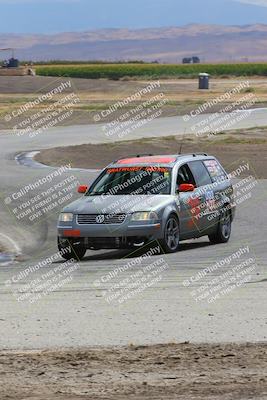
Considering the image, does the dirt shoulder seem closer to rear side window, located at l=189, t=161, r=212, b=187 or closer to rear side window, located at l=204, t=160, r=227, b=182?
rear side window, located at l=204, t=160, r=227, b=182

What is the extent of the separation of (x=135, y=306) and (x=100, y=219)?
18.1 feet

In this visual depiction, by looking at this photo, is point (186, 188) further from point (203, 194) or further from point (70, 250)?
point (70, 250)

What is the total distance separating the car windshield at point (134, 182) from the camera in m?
18.0

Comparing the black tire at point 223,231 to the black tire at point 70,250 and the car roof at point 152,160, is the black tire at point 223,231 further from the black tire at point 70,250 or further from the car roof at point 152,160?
the black tire at point 70,250

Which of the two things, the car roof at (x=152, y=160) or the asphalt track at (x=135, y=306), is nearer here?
the asphalt track at (x=135, y=306)

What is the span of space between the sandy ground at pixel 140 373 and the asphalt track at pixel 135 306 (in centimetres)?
66

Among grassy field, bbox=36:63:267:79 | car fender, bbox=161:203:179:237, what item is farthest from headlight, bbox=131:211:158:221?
grassy field, bbox=36:63:267:79

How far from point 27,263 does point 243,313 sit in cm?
638

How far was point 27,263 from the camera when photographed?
17.0 metres

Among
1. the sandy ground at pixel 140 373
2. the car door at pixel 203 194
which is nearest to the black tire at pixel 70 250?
the car door at pixel 203 194

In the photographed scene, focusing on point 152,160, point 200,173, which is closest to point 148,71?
point 200,173

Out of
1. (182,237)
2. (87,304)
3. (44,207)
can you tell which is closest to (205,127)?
(44,207)

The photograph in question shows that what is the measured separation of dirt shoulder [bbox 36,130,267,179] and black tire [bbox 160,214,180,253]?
14582 mm

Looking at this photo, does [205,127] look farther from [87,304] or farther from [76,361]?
[76,361]
